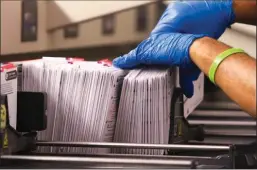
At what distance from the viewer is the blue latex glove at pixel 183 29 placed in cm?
125

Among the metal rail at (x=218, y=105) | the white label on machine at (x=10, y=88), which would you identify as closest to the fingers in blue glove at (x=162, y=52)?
the white label on machine at (x=10, y=88)

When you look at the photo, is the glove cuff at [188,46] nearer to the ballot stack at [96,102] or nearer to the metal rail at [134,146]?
the ballot stack at [96,102]

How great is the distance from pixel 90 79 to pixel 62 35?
5.43 ft

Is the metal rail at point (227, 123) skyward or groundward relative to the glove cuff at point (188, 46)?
groundward

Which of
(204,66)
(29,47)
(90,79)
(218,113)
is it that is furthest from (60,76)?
(29,47)

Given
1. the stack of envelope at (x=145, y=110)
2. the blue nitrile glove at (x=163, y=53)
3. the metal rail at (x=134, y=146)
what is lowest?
the metal rail at (x=134, y=146)

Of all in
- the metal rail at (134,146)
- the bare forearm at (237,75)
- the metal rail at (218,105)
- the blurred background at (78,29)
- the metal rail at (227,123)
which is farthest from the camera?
the blurred background at (78,29)

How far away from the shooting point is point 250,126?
1.78 meters

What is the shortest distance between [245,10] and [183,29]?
24cm

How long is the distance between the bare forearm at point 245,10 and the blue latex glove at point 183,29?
27 mm

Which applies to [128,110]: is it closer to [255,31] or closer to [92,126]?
[92,126]

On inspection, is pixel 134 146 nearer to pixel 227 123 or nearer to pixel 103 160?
pixel 103 160

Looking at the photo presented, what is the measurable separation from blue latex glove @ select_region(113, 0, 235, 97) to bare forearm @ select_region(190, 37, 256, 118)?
21 cm

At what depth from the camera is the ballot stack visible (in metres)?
1.20
